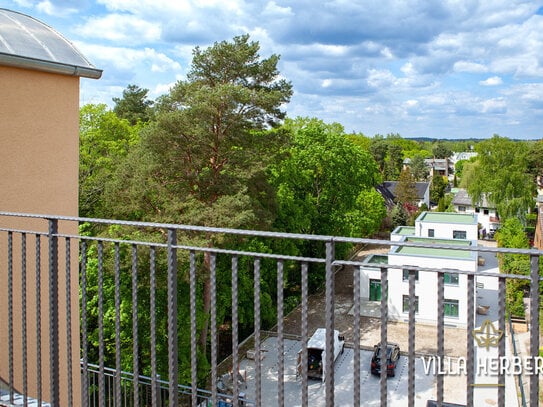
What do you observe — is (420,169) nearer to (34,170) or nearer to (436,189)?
(436,189)

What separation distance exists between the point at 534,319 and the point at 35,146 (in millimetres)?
4277

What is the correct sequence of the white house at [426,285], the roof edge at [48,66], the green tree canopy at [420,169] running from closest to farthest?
the roof edge at [48,66], the white house at [426,285], the green tree canopy at [420,169]

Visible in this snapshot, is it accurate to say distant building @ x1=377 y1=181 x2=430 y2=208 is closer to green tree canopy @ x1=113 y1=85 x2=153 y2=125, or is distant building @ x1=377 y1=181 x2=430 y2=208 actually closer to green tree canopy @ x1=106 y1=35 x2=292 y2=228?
green tree canopy @ x1=113 y1=85 x2=153 y2=125

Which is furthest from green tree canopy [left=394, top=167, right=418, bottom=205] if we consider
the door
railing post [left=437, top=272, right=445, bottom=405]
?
railing post [left=437, top=272, right=445, bottom=405]

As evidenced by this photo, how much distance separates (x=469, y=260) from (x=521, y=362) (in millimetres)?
→ 16397

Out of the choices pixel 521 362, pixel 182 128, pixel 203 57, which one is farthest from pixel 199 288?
pixel 521 362

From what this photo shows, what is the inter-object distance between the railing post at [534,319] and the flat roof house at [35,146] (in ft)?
12.1

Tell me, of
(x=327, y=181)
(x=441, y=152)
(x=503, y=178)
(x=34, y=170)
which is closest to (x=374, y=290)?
(x=327, y=181)

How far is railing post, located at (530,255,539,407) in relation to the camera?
175cm

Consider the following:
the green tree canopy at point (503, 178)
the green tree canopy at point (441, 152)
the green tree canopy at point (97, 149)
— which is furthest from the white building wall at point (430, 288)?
the green tree canopy at point (441, 152)

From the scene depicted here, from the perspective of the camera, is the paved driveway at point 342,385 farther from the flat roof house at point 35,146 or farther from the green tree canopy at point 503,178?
the green tree canopy at point 503,178

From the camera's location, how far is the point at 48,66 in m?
4.50

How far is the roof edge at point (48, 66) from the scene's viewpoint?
420cm

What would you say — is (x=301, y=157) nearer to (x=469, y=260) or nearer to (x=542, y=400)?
(x=469, y=260)
